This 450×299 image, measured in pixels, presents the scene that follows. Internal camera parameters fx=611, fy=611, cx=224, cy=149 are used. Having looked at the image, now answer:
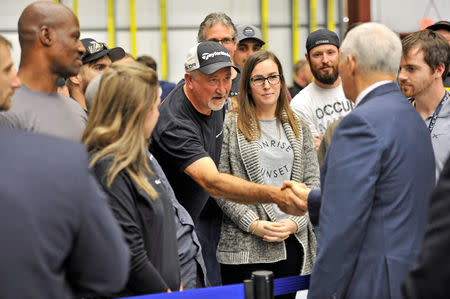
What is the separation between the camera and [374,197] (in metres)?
2.18

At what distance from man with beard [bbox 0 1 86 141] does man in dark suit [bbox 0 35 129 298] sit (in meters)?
1.18

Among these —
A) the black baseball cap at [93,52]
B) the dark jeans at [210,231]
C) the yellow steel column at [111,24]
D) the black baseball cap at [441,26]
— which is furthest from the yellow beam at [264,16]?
the dark jeans at [210,231]

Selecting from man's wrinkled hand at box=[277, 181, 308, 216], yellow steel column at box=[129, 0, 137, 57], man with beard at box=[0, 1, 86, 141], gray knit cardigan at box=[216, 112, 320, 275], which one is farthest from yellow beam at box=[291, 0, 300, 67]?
man with beard at box=[0, 1, 86, 141]

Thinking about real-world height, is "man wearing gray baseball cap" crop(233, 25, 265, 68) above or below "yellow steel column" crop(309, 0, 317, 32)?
below

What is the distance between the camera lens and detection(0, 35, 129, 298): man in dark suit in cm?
133

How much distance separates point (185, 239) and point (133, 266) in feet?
2.15

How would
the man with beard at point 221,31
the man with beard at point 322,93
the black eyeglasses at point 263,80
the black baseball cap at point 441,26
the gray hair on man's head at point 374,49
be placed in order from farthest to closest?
the black baseball cap at point 441,26 → the man with beard at point 221,31 → the man with beard at point 322,93 → the black eyeglasses at point 263,80 → the gray hair on man's head at point 374,49

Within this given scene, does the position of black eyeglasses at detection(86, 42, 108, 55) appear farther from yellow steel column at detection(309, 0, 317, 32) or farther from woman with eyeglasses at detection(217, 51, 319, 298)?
yellow steel column at detection(309, 0, 317, 32)

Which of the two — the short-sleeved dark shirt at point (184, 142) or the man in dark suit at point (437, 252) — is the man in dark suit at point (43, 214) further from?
the short-sleeved dark shirt at point (184, 142)

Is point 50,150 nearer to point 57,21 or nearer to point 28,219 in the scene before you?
point 28,219

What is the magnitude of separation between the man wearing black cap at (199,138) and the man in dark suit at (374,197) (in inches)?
35.7

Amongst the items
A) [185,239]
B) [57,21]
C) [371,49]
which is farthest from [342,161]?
[57,21]

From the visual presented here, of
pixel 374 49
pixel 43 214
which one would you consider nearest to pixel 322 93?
pixel 374 49

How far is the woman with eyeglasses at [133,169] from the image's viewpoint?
6.91 feet
